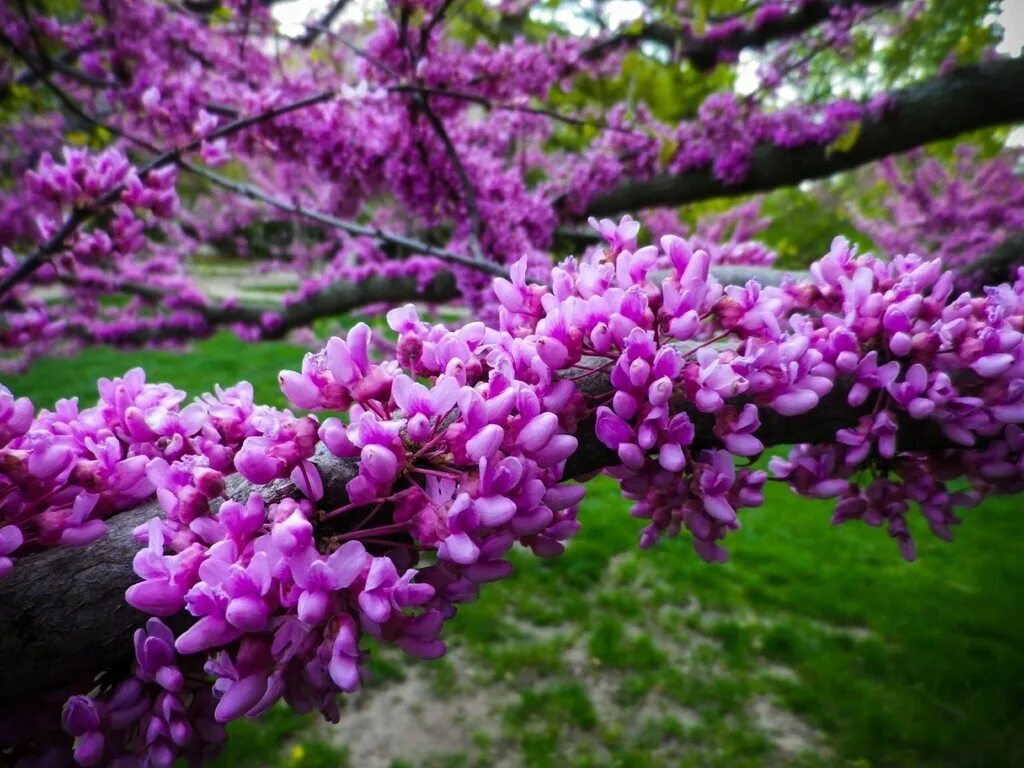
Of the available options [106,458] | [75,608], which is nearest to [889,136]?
[106,458]

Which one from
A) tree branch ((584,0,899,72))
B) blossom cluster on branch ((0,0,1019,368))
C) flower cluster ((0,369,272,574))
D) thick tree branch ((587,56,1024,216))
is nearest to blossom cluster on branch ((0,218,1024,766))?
flower cluster ((0,369,272,574))

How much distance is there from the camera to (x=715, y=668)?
4.12 meters

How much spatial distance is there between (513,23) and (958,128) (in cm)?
418

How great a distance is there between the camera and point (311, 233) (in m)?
13.7

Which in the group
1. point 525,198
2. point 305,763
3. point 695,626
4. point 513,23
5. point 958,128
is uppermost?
point 513,23

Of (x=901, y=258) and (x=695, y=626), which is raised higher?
(x=901, y=258)

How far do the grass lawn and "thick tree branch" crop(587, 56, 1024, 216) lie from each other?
310cm

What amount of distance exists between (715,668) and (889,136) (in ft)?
11.6

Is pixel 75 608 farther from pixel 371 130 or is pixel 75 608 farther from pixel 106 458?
pixel 371 130

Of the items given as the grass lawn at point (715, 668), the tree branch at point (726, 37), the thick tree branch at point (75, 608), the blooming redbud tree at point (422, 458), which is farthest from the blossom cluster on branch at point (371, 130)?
the grass lawn at point (715, 668)

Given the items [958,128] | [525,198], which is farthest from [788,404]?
[958,128]

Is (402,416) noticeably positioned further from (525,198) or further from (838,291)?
(525,198)

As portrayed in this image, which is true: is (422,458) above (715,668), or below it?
above

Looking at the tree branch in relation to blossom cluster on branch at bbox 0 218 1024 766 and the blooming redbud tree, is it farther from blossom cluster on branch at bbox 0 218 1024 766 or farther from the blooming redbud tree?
blossom cluster on branch at bbox 0 218 1024 766
